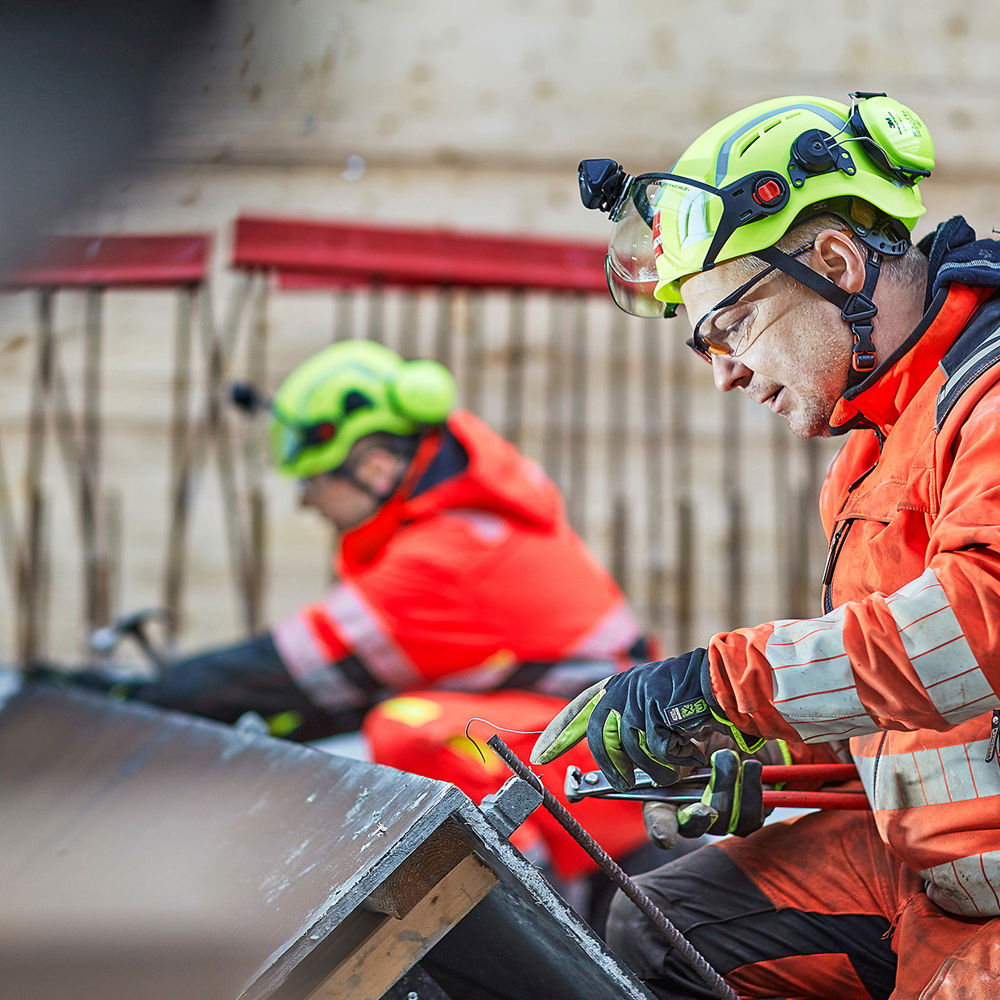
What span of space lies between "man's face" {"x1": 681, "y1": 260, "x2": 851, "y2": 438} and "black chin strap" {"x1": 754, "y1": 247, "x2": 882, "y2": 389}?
0.01 m

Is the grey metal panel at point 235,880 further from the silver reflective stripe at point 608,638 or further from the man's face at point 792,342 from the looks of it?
the silver reflective stripe at point 608,638

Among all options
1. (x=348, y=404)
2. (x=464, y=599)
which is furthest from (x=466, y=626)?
(x=348, y=404)

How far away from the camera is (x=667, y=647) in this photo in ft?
18.7

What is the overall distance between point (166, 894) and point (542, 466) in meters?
4.29

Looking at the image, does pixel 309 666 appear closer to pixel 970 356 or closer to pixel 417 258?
pixel 970 356

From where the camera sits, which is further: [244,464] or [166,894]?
[244,464]

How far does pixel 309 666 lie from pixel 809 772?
2.02 m

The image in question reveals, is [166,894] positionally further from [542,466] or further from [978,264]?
[542,466]

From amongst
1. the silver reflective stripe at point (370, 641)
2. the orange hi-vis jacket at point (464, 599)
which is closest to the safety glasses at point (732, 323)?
the orange hi-vis jacket at point (464, 599)

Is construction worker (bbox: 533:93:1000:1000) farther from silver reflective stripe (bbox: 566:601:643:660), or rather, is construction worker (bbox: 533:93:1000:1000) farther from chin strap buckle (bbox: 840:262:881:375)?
silver reflective stripe (bbox: 566:601:643:660)

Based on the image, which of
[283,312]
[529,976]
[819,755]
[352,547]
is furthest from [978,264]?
[283,312]

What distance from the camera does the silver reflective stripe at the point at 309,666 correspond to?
11.2 feet

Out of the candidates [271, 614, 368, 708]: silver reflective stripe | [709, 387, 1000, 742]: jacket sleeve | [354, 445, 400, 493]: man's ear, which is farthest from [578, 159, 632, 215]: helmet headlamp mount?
[271, 614, 368, 708]: silver reflective stripe

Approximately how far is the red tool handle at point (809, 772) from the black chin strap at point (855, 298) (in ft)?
1.81
